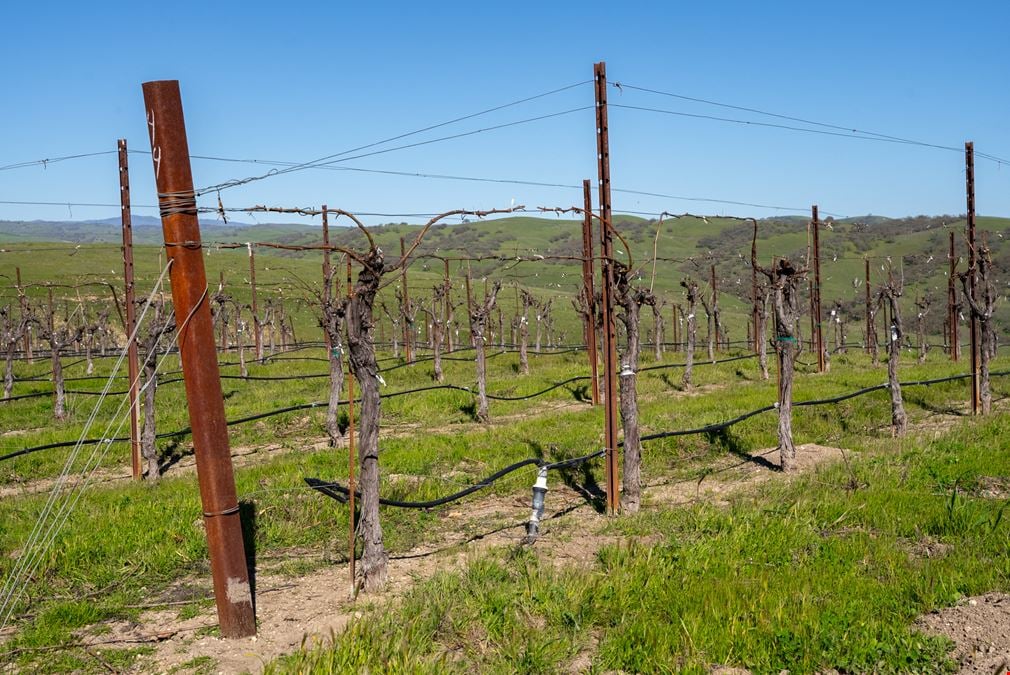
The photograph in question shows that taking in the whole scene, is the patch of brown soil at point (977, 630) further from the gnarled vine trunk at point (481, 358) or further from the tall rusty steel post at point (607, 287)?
the gnarled vine trunk at point (481, 358)

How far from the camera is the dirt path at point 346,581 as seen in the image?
5859 mm

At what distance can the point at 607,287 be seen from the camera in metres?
9.17

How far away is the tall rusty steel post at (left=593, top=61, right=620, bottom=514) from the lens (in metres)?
9.05

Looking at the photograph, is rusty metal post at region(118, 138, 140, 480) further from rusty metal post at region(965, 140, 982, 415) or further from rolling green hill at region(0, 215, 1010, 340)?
rolling green hill at region(0, 215, 1010, 340)

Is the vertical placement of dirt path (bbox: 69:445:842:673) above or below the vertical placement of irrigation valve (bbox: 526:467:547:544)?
below

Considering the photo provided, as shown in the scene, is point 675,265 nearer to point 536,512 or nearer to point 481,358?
point 481,358

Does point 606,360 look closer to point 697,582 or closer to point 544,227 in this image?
point 697,582

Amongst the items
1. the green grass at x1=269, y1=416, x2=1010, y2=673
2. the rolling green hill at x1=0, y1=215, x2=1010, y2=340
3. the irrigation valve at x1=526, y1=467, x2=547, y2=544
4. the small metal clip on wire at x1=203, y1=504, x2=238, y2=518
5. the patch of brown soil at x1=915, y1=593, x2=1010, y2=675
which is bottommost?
the patch of brown soil at x1=915, y1=593, x2=1010, y2=675

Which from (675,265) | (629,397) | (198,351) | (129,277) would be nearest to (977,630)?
(629,397)

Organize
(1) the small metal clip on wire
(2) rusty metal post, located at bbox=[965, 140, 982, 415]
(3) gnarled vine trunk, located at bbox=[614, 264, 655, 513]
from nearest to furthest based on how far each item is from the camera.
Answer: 1. (1) the small metal clip on wire
2. (3) gnarled vine trunk, located at bbox=[614, 264, 655, 513]
3. (2) rusty metal post, located at bbox=[965, 140, 982, 415]

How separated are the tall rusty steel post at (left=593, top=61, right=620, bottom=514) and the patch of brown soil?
3.66m

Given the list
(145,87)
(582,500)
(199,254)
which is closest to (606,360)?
(582,500)

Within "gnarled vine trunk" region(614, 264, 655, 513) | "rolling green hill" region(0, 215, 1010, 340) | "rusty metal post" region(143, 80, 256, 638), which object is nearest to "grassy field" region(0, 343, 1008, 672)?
"gnarled vine trunk" region(614, 264, 655, 513)

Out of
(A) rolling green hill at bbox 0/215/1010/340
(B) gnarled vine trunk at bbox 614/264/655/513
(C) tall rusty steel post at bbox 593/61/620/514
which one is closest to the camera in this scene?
(C) tall rusty steel post at bbox 593/61/620/514
